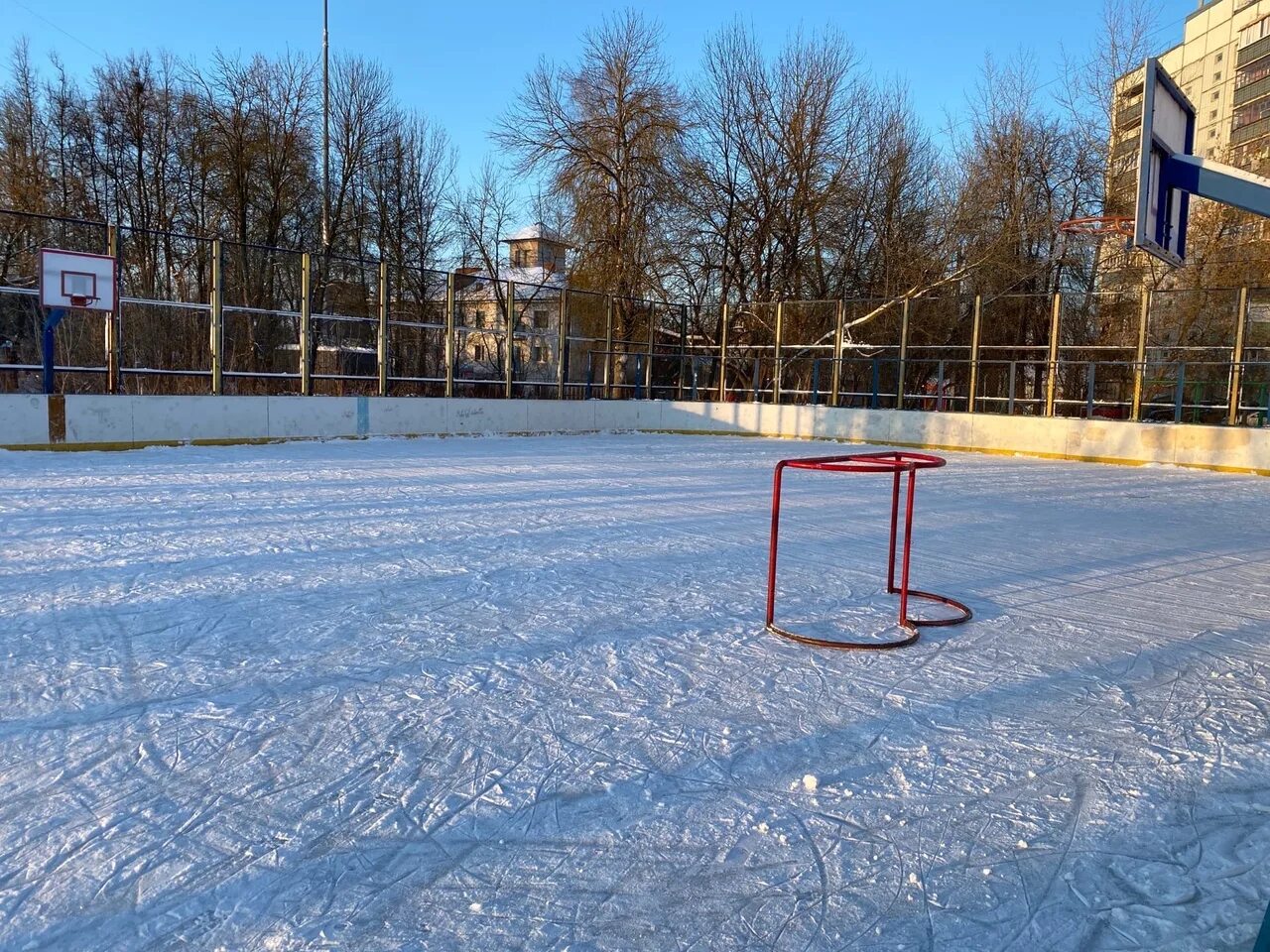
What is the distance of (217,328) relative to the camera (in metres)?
14.5

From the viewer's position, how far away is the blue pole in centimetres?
1261

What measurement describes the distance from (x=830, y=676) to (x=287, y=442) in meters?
13.4

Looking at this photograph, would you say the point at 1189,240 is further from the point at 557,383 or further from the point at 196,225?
the point at 196,225

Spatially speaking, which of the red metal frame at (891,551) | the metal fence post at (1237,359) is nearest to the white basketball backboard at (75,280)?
the red metal frame at (891,551)

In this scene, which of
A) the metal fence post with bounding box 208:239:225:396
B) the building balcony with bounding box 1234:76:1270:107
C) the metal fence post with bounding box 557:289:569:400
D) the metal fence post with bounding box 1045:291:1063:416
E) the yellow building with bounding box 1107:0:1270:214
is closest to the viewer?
the metal fence post with bounding box 208:239:225:396

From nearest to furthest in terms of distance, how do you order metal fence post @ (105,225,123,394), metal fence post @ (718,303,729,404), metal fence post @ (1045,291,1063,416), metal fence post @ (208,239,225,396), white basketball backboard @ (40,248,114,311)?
white basketball backboard @ (40,248,114,311), metal fence post @ (105,225,123,394), metal fence post @ (208,239,225,396), metal fence post @ (1045,291,1063,416), metal fence post @ (718,303,729,404)

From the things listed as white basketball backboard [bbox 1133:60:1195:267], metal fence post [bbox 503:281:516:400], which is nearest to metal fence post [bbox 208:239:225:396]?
metal fence post [bbox 503:281:516:400]

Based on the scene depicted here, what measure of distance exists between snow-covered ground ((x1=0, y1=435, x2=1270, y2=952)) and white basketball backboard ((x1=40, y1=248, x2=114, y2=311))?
8154 millimetres

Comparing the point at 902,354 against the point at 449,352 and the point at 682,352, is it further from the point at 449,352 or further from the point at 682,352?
the point at 449,352

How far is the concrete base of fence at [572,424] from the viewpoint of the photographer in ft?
42.8

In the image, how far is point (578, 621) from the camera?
14.7ft

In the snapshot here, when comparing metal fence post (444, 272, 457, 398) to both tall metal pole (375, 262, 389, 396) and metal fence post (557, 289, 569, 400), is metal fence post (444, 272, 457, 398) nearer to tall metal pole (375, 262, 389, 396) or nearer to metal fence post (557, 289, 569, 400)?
tall metal pole (375, 262, 389, 396)

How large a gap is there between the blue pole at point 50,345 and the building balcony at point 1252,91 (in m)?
64.9

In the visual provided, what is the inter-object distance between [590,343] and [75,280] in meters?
11.0
